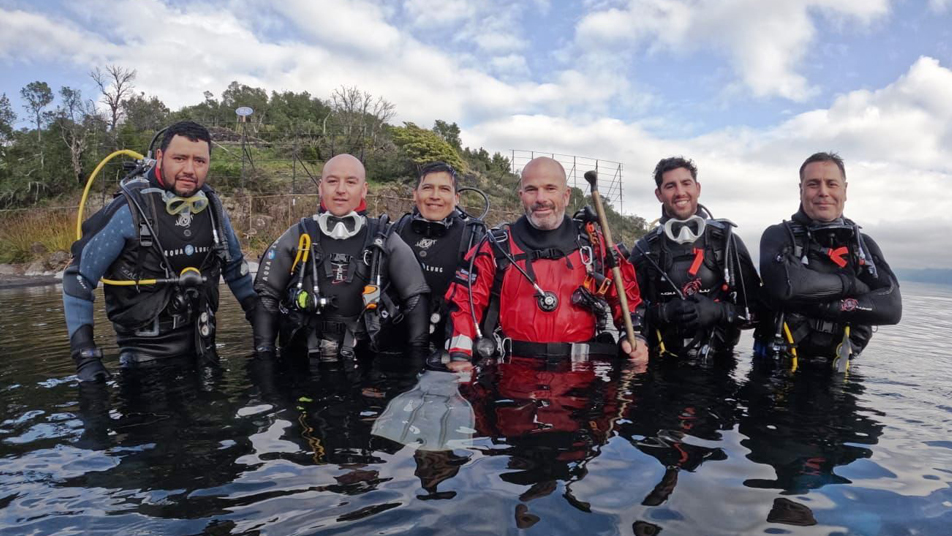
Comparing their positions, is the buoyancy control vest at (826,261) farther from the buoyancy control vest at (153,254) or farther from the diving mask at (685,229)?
the buoyancy control vest at (153,254)

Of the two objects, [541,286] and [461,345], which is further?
[541,286]

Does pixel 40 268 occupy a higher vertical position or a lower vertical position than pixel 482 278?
lower

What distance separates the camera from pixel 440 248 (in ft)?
19.7

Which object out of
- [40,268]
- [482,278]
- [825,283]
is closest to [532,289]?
[482,278]

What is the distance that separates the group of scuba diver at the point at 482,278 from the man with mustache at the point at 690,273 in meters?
0.02

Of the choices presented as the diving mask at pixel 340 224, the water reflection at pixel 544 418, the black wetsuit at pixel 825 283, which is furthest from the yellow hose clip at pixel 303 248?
the black wetsuit at pixel 825 283

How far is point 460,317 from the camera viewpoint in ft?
15.8

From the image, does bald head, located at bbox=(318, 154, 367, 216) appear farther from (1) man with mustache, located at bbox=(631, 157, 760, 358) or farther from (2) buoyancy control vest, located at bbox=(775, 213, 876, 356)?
(2) buoyancy control vest, located at bbox=(775, 213, 876, 356)

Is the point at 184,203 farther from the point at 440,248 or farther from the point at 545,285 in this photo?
the point at 545,285

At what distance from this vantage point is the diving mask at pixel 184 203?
4766 millimetres

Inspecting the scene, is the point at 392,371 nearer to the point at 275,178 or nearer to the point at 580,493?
the point at 580,493

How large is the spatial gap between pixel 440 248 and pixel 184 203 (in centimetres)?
255

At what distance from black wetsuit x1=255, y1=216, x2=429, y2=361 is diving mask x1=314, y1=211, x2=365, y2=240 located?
0.08 meters

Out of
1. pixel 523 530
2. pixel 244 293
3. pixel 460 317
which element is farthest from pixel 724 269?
pixel 244 293
